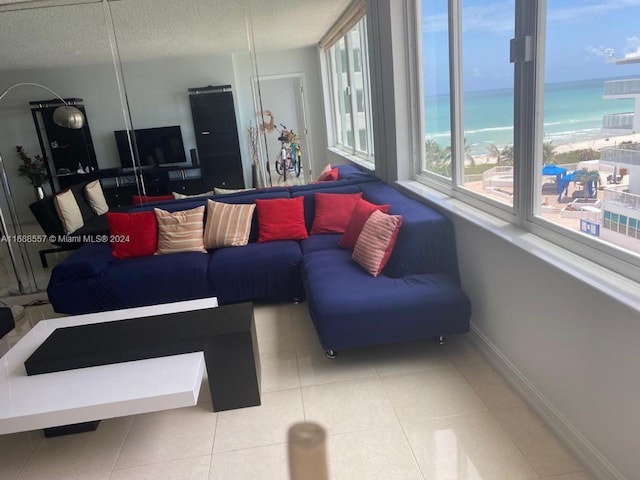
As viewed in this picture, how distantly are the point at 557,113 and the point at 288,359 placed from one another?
6.23ft

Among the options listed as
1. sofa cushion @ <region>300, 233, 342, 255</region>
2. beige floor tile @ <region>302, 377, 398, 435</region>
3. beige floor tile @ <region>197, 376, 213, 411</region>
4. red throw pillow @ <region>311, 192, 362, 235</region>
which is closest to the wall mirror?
red throw pillow @ <region>311, 192, 362, 235</region>

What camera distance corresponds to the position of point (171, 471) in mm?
1948

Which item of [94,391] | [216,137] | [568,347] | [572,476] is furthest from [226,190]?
[572,476]

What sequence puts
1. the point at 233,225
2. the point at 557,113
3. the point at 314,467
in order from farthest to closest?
the point at 233,225, the point at 557,113, the point at 314,467

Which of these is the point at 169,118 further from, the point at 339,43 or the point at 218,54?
the point at 339,43


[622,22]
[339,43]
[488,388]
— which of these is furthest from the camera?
[339,43]

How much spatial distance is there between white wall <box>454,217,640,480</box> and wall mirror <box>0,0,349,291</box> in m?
2.69

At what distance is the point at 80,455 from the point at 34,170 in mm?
3146

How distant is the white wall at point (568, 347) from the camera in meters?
1.53

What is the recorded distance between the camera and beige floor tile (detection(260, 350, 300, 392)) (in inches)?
97.9

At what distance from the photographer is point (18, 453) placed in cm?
217

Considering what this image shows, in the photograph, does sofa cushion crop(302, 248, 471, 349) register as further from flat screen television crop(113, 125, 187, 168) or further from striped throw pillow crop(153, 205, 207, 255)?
flat screen television crop(113, 125, 187, 168)

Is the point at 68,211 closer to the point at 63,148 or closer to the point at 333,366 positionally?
the point at 63,148

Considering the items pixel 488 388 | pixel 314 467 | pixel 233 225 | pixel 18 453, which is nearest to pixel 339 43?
pixel 233 225
